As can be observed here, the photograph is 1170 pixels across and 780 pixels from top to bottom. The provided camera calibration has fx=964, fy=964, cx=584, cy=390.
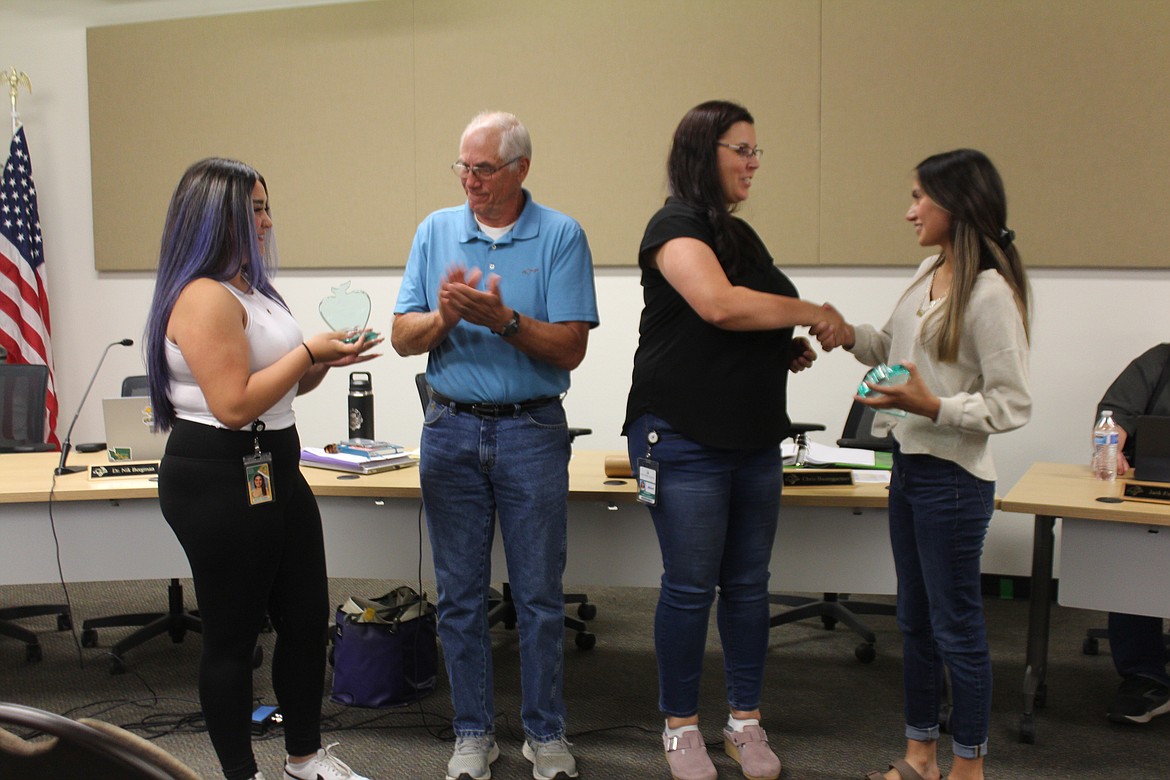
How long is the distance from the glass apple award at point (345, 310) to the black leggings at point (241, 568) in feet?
1.08

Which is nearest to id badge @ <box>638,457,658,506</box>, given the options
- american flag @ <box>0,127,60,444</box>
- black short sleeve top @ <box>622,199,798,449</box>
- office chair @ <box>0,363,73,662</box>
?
black short sleeve top @ <box>622,199,798,449</box>

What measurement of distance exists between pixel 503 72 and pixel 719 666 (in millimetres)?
2877

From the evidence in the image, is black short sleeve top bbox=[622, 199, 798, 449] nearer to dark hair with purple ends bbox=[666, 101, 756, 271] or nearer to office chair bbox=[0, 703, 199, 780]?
dark hair with purple ends bbox=[666, 101, 756, 271]

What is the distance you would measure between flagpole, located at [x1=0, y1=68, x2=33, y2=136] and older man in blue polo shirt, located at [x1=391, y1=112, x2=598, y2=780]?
3.85 meters

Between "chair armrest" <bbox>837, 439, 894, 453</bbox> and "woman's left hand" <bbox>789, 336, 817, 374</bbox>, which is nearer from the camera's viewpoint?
"woman's left hand" <bbox>789, 336, 817, 374</bbox>

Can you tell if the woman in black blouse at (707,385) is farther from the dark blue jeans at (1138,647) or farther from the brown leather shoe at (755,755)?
the dark blue jeans at (1138,647)

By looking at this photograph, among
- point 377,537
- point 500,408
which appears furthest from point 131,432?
point 500,408

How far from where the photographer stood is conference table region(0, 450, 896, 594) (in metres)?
2.75

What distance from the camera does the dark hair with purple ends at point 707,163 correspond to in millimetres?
2148

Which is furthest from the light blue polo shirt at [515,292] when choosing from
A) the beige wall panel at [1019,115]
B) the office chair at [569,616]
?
the beige wall panel at [1019,115]

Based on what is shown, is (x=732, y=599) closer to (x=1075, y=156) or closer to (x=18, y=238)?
(x=1075, y=156)

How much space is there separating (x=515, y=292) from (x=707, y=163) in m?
0.53

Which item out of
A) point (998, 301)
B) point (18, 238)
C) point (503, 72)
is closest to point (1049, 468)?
point (998, 301)

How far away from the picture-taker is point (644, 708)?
9.48 feet
